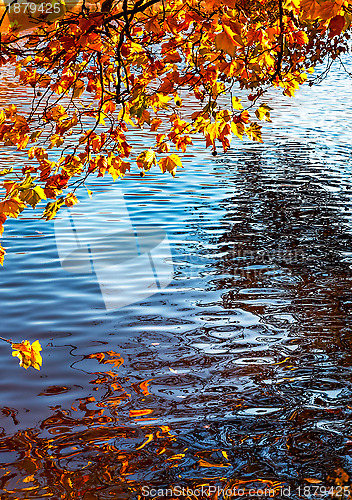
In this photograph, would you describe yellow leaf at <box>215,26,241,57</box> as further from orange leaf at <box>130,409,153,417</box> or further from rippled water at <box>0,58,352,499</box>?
orange leaf at <box>130,409,153,417</box>

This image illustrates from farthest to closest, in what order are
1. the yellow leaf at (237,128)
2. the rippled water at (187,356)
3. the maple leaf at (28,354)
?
1. the rippled water at (187,356)
2. the yellow leaf at (237,128)
3. the maple leaf at (28,354)

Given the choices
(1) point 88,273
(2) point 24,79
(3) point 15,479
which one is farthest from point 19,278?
(3) point 15,479

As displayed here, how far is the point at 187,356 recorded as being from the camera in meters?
6.34

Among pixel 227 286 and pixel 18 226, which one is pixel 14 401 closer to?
pixel 227 286

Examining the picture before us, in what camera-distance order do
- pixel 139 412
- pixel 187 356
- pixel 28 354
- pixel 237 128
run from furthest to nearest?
pixel 187 356 < pixel 139 412 < pixel 237 128 < pixel 28 354

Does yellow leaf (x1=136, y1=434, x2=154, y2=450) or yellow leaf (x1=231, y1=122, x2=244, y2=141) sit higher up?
yellow leaf (x1=231, y1=122, x2=244, y2=141)

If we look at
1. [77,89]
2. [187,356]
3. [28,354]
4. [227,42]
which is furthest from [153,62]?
[187,356]

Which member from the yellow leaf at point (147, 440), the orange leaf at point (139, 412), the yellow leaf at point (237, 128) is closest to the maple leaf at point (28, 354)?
the yellow leaf at point (147, 440)

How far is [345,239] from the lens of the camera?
1036 centimetres

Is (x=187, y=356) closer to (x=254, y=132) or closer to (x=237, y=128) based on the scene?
(x=254, y=132)

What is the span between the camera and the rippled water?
458 centimetres

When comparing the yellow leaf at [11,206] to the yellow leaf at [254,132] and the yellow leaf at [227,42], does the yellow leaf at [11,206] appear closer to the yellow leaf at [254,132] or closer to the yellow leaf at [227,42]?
the yellow leaf at [227,42]

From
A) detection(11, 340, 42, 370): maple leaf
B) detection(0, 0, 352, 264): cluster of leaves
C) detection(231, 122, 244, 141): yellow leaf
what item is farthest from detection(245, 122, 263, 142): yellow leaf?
detection(11, 340, 42, 370): maple leaf

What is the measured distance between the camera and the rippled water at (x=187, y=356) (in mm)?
4582
